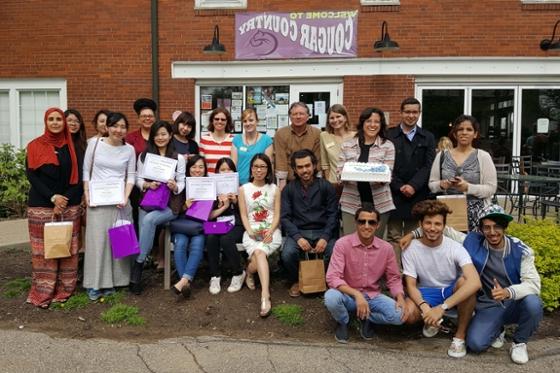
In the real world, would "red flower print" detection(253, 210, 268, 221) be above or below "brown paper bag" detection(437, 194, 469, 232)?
below

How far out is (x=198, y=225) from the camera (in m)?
5.50

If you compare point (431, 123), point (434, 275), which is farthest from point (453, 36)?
point (434, 275)

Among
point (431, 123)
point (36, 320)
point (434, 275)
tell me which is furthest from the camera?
point (431, 123)

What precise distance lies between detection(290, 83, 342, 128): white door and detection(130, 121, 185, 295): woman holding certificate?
5717 mm

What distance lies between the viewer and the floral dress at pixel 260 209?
5.45m

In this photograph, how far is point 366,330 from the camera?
450 cm

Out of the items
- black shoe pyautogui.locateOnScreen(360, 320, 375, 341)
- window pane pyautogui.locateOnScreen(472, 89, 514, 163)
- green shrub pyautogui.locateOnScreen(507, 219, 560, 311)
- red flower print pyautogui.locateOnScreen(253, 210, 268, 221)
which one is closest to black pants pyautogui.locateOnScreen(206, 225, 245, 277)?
red flower print pyautogui.locateOnScreen(253, 210, 268, 221)

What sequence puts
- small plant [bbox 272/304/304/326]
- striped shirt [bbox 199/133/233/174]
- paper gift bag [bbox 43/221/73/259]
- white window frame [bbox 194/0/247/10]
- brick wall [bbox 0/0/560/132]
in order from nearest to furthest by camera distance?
small plant [bbox 272/304/304/326] < paper gift bag [bbox 43/221/73/259] < striped shirt [bbox 199/133/233/174] < brick wall [bbox 0/0/560/132] < white window frame [bbox 194/0/247/10]

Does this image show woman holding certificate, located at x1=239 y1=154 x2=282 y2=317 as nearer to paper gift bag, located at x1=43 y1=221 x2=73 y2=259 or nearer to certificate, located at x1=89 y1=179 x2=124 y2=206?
certificate, located at x1=89 y1=179 x2=124 y2=206

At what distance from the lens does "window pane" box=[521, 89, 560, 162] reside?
10695 mm

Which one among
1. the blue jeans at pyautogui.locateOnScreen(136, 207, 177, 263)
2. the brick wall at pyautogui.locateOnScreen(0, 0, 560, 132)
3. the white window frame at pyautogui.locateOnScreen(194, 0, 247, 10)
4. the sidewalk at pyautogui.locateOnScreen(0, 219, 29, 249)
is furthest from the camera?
the white window frame at pyautogui.locateOnScreen(194, 0, 247, 10)

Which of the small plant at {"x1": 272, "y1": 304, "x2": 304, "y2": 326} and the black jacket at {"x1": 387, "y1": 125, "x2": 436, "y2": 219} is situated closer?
the small plant at {"x1": 272, "y1": 304, "x2": 304, "y2": 326}

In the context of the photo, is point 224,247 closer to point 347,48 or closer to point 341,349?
point 341,349

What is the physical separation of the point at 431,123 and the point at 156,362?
848 centimetres
